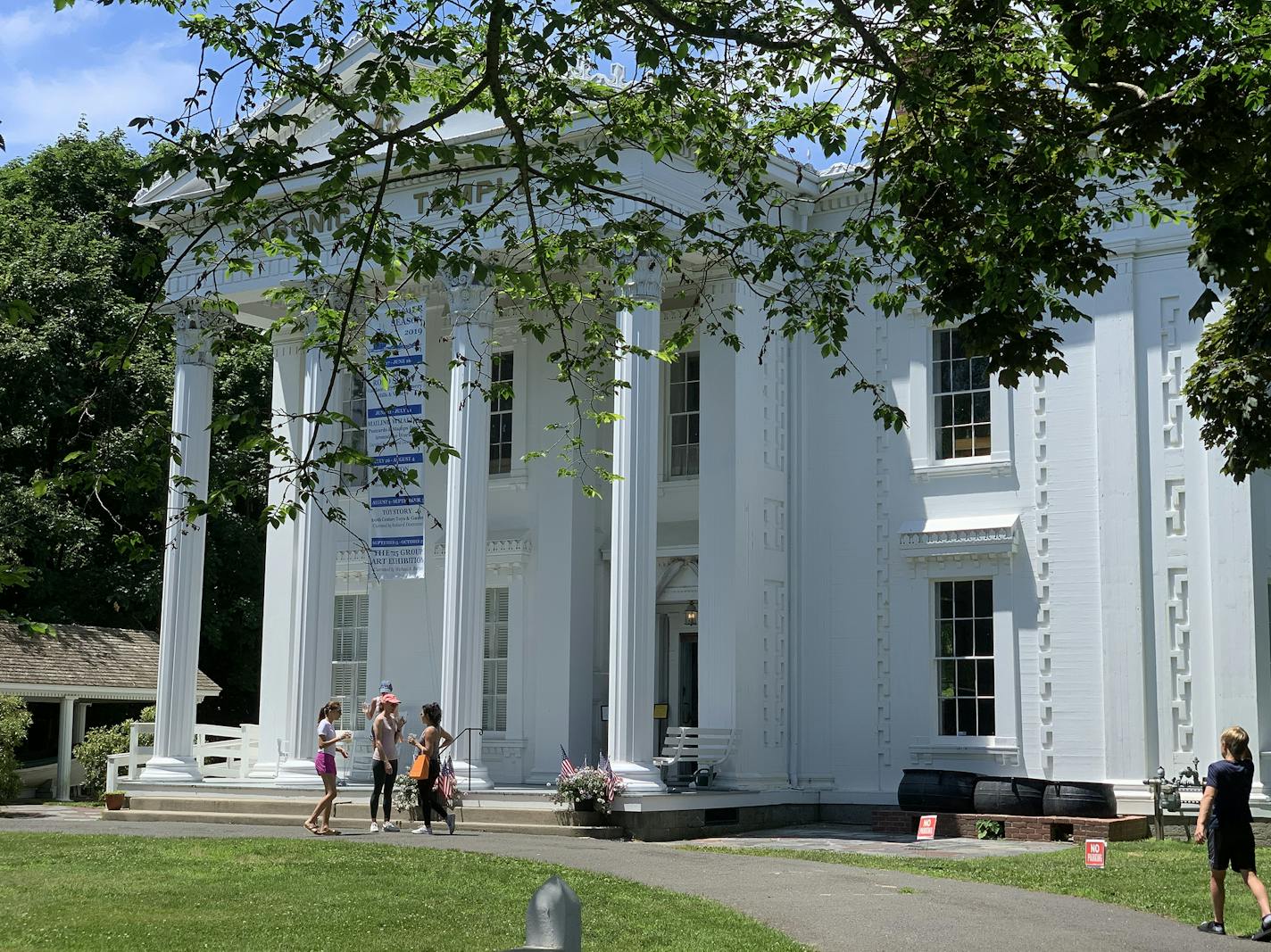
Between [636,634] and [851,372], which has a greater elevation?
[851,372]

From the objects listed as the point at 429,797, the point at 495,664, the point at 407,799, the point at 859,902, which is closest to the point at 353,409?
the point at 495,664

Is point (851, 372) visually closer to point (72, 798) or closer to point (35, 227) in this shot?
point (72, 798)

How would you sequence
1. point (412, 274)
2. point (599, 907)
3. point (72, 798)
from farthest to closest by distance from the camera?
point (72, 798), point (599, 907), point (412, 274)

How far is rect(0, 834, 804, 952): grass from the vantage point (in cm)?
1041

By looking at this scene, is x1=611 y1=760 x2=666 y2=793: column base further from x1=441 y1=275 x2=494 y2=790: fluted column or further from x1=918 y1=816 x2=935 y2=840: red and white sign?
x1=918 y1=816 x2=935 y2=840: red and white sign

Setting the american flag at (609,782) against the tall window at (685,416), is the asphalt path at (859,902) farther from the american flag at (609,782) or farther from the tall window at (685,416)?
the tall window at (685,416)

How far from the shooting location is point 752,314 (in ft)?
78.5

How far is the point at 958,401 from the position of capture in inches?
935

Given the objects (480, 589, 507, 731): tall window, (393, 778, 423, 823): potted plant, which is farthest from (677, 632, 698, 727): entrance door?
(393, 778, 423, 823): potted plant

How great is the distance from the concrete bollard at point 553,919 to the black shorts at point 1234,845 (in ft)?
28.0

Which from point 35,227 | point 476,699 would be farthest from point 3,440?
point 476,699

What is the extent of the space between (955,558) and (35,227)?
74.1ft

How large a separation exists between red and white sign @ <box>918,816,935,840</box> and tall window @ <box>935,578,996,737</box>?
11.4ft

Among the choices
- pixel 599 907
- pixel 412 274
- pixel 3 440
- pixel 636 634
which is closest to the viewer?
pixel 412 274
